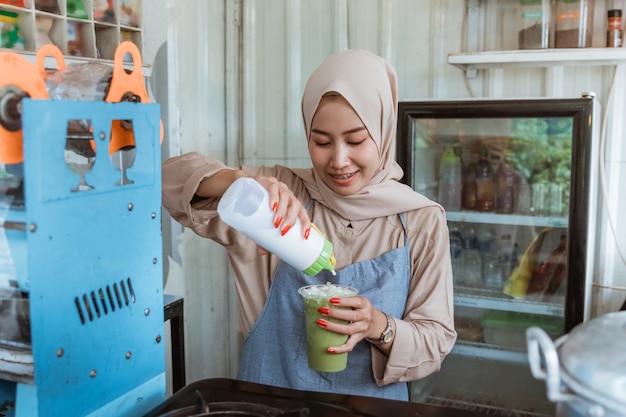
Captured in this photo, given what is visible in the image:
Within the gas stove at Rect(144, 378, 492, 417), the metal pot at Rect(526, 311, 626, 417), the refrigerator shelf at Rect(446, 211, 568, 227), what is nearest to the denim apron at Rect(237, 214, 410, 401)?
the gas stove at Rect(144, 378, 492, 417)

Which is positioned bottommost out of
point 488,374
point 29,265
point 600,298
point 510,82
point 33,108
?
point 488,374

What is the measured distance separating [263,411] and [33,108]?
51 centimetres

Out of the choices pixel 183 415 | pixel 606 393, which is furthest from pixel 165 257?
pixel 606 393

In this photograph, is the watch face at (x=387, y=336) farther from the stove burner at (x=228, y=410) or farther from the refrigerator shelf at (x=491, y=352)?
the refrigerator shelf at (x=491, y=352)

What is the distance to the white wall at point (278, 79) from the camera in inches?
113

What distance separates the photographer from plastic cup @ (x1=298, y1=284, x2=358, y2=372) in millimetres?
1373

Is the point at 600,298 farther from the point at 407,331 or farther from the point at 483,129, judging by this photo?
the point at 407,331

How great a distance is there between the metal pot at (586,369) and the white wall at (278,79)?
2256mm

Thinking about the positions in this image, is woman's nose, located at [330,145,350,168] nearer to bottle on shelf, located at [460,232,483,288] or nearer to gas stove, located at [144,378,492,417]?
gas stove, located at [144,378,492,417]

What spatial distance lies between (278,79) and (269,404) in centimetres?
260

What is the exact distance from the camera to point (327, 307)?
53.2 inches

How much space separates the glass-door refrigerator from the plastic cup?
4.52ft

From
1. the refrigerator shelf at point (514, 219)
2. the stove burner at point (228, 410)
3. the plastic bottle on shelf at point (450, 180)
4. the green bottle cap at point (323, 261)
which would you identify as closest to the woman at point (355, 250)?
the green bottle cap at point (323, 261)

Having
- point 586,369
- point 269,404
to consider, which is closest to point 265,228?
point 269,404
